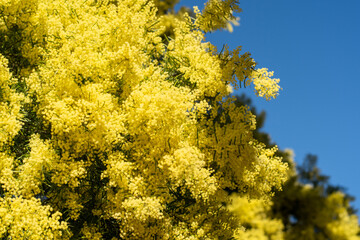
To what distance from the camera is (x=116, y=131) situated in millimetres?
5398

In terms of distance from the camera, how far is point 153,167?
17.9 feet

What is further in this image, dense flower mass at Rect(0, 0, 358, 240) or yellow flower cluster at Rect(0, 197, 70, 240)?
dense flower mass at Rect(0, 0, 358, 240)

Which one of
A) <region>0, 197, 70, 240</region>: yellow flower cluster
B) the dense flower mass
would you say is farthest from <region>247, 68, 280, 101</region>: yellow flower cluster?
<region>0, 197, 70, 240</region>: yellow flower cluster

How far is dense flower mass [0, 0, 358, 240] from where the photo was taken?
531 cm

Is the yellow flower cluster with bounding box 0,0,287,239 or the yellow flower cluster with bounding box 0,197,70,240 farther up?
the yellow flower cluster with bounding box 0,0,287,239

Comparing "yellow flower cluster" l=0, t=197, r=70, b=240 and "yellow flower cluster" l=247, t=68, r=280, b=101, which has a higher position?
"yellow flower cluster" l=247, t=68, r=280, b=101

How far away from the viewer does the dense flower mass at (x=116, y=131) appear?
5.31m

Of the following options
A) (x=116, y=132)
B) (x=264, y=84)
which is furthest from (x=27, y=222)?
(x=264, y=84)

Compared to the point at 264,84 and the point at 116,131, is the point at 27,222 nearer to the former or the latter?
the point at 116,131

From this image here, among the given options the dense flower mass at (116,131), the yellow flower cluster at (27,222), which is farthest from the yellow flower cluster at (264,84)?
the yellow flower cluster at (27,222)

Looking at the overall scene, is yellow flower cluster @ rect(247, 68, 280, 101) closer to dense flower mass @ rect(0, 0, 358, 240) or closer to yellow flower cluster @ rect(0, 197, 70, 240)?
dense flower mass @ rect(0, 0, 358, 240)

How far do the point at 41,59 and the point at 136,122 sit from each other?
282cm

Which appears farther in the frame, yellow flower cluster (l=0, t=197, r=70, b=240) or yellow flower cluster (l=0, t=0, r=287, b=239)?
yellow flower cluster (l=0, t=0, r=287, b=239)

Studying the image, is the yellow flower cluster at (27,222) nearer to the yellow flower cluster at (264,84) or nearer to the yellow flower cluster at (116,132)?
the yellow flower cluster at (116,132)
